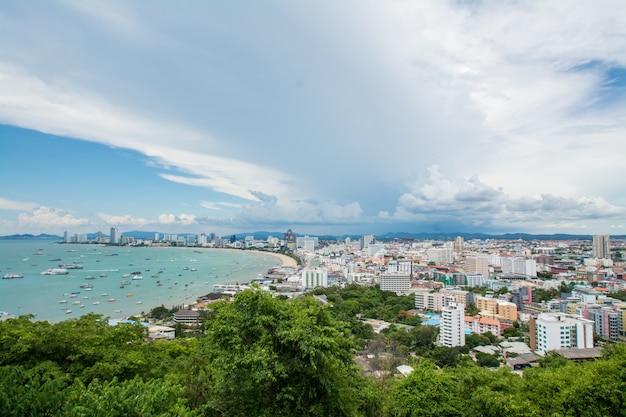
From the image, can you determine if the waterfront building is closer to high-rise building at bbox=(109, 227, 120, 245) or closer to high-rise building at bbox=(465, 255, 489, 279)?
high-rise building at bbox=(465, 255, 489, 279)

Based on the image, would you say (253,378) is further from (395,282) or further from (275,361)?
(395,282)

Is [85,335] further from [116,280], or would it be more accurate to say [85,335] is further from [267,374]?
[116,280]

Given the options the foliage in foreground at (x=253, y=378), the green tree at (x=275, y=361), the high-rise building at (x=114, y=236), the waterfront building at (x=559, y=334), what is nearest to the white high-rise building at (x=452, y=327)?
the waterfront building at (x=559, y=334)

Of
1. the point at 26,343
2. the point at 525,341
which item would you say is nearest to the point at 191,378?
the point at 26,343

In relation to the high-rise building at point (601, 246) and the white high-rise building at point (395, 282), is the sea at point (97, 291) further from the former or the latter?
the high-rise building at point (601, 246)

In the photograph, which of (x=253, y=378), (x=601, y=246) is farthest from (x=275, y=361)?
(x=601, y=246)
